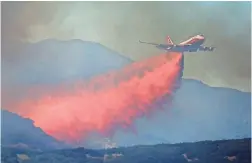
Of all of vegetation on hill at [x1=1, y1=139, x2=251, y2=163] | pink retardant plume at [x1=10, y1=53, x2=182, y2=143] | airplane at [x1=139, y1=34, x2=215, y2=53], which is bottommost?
vegetation on hill at [x1=1, y1=139, x2=251, y2=163]

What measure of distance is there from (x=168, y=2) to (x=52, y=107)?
2.64 ft

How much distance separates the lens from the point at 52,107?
1.88 m

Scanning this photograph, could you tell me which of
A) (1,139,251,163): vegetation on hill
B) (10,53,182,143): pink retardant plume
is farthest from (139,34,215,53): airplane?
(1,139,251,163): vegetation on hill

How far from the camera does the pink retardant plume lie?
187 cm

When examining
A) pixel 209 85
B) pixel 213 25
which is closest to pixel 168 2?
pixel 213 25

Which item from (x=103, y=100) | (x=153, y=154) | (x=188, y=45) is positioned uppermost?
(x=188, y=45)

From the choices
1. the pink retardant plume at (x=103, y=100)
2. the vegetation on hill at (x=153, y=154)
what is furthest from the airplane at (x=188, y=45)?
the vegetation on hill at (x=153, y=154)

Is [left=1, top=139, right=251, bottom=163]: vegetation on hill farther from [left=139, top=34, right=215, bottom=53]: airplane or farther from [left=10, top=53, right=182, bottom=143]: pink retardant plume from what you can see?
[left=139, top=34, right=215, bottom=53]: airplane

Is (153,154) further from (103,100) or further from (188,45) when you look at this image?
(188,45)

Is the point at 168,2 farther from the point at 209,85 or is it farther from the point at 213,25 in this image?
the point at 209,85

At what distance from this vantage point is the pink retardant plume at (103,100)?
1873mm

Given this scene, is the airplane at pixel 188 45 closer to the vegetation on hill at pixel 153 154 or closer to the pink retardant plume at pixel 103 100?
the pink retardant plume at pixel 103 100

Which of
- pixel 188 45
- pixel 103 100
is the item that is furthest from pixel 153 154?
pixel 188 45

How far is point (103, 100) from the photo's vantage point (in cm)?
190
